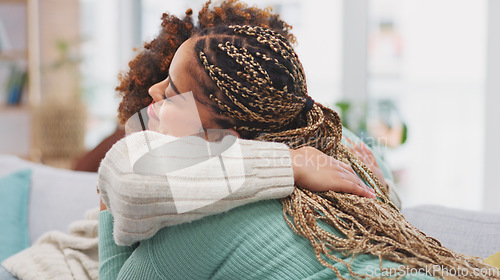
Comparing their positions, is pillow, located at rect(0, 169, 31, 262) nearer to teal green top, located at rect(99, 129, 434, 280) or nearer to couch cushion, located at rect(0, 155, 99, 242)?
couch cushion, located at rect(0, 155, 99, 242)

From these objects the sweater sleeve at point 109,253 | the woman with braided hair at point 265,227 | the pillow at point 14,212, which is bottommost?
the pillow at point 14,212

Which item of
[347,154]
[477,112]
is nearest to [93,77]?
[477,112]

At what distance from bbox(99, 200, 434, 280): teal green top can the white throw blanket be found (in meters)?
0.32

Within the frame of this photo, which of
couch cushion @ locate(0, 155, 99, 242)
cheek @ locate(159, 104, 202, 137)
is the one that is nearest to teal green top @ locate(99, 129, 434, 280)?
cheek @ locate(159, 104, 202, 137)

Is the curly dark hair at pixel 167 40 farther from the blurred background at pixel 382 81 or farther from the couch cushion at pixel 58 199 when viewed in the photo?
the blurred background at pixel 382 81

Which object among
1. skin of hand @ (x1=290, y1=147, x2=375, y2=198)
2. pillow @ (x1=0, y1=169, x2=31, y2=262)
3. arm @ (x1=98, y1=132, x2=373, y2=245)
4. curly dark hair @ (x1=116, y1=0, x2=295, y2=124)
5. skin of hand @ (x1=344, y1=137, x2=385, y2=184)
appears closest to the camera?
arm @ (x1=98, y1=132, x2=373, y2=245)

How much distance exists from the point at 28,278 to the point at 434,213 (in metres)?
0.99

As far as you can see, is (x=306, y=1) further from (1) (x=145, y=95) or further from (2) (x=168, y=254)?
(2) (x=168, y=254)

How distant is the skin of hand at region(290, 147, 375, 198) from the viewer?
0.74m

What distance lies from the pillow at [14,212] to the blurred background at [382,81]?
127cm

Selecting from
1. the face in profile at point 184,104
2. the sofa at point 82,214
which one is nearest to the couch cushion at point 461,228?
the sofa at point 82,214

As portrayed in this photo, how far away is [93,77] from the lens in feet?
11.8

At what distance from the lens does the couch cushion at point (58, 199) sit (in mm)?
1397

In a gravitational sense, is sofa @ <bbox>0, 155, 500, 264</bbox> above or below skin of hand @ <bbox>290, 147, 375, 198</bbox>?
below
